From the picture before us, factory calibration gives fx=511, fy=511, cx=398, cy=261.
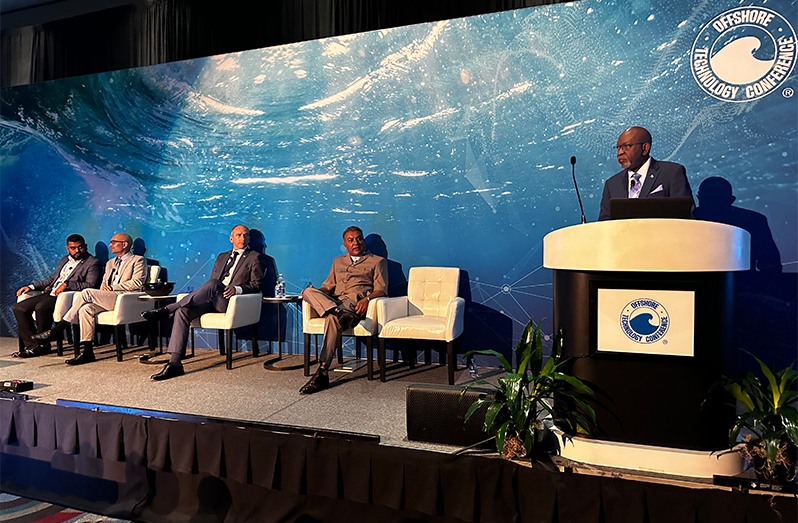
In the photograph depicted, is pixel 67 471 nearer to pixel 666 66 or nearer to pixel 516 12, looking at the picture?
pixel 516 12

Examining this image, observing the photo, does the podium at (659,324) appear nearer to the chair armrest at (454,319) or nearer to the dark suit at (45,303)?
the chair armrest at (454,319)

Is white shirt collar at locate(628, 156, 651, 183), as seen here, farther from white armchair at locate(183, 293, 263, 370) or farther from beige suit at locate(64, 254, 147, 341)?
beige suit at locate(64, 254, 147, 341)

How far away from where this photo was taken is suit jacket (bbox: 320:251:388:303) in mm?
4344

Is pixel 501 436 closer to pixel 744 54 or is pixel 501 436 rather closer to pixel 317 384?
pixel 317 384

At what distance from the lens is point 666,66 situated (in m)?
4.04

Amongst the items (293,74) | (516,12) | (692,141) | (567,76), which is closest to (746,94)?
(692,141)

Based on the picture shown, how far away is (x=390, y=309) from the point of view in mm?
4145

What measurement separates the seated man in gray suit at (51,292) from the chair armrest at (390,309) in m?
3.43

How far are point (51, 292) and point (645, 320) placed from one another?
5881 millimetres

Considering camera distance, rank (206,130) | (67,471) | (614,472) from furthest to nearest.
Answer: (206,130) < (67,471) < (614,472)

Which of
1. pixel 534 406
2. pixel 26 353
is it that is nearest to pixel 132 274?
pixel 26 353

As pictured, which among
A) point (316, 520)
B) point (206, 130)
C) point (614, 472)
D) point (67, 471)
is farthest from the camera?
point (206, 130)

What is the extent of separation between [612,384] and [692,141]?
268 centimetres

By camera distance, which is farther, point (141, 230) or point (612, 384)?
point (141, 230)
